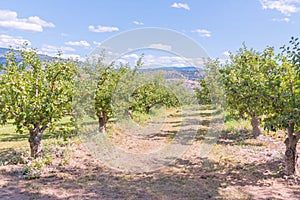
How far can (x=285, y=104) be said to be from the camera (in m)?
5.96

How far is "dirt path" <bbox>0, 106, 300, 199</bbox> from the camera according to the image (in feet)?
20.6

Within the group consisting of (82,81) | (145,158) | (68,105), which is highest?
(82,81)

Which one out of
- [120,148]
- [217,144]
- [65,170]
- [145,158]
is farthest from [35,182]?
[217,144]

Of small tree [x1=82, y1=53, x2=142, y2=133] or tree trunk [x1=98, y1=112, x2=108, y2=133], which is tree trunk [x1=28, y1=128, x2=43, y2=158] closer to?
small tree [x1=82, y1=53, x2=142, y2=133]

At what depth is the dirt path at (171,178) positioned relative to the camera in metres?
6.29

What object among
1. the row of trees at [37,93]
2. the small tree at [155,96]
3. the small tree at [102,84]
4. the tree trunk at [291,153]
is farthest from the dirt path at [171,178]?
the small tree at [155,96]

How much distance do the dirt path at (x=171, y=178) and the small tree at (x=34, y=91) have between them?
1.58 m

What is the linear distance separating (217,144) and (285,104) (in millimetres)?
6932

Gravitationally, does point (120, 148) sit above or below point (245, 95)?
below

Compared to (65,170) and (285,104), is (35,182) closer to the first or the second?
(65,170)

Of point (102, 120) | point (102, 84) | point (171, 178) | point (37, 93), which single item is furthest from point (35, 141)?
point (102, 120)

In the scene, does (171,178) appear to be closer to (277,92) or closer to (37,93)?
(277,92)

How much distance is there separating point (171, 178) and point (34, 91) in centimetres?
520

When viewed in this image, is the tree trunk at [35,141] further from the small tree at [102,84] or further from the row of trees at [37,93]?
the small tree at [102,84]
